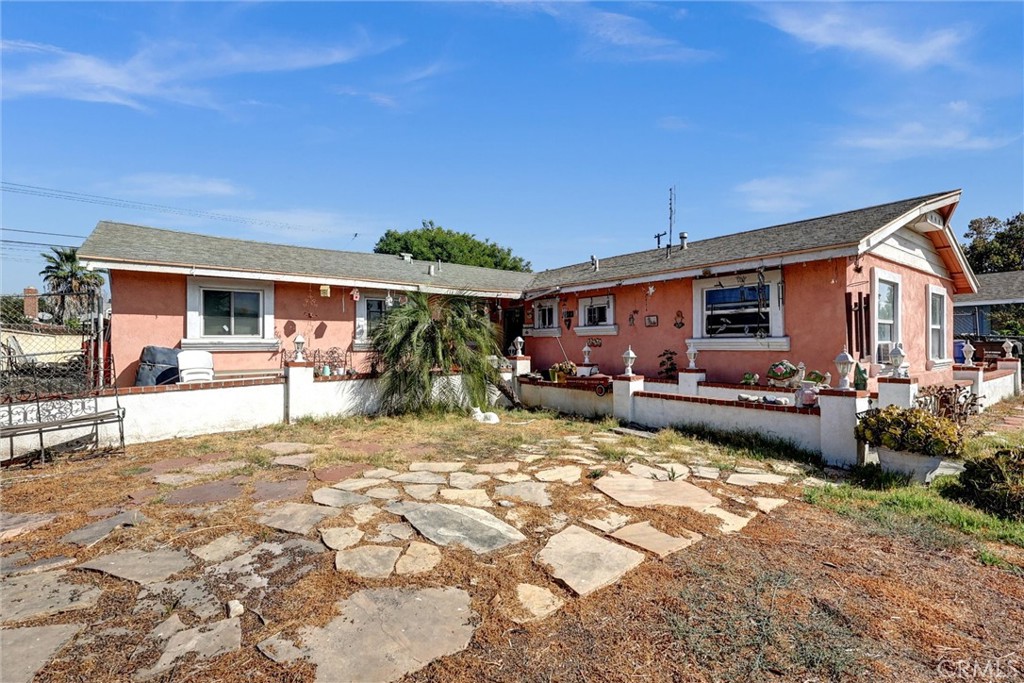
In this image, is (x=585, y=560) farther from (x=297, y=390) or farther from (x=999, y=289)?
(x=999, y=289)

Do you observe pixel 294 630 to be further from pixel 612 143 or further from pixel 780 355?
pixel 612 143

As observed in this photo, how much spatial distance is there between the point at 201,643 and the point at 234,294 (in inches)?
376

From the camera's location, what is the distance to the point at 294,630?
2.40m

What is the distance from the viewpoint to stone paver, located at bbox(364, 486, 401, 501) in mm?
4535

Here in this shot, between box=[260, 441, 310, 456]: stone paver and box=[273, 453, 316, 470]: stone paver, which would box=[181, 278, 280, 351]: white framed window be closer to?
box=[260, 441, 310, 456]: stone paver

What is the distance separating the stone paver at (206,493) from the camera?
441cm

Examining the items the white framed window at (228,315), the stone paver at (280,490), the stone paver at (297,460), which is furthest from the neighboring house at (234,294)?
the stone paver at (280,490)

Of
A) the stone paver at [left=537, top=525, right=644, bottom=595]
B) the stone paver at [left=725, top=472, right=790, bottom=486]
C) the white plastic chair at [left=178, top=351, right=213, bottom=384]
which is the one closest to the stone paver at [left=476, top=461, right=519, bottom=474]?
the stone paver at [left=537, top=525, right=644, bottom=595]

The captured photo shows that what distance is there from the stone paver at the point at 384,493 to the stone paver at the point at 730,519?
296 centimetres

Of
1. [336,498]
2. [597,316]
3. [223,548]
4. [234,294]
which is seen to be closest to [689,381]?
[597,316]

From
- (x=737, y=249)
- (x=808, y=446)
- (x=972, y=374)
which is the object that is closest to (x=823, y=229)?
(x=737, y=249)

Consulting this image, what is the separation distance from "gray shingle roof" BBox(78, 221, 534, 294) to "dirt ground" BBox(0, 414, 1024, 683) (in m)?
6.21

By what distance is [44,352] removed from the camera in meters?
6.61

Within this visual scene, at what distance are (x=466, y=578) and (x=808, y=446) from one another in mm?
5480
